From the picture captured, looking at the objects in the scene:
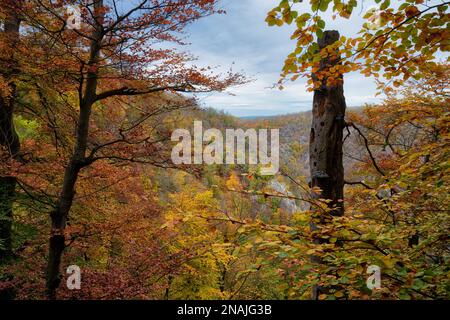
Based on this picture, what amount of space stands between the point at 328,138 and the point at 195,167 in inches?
151

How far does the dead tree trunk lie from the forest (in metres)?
0.01

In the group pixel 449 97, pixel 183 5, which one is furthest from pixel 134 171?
pixel 449 97

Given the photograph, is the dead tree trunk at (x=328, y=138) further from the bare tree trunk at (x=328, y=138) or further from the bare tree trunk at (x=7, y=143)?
the bare tree trunk at (x=7, y=143)

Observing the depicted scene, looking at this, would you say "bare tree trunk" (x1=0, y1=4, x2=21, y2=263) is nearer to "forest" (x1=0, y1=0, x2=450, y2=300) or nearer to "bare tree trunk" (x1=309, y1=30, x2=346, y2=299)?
"forest" (x1=0, y1=0, x2=450, y2=300)

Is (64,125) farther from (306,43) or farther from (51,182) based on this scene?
(306,43)

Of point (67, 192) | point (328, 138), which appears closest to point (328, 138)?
point (328, 138)

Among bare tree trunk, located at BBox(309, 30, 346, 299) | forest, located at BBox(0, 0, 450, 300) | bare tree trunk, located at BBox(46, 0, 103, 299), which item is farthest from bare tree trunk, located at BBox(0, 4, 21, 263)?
bare tree trunk, located at BBox(309, 30, 346, 299)

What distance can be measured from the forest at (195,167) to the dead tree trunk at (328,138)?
1 cm

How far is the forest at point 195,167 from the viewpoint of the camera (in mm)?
2533

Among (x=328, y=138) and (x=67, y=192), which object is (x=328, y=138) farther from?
(x=67, y=192)

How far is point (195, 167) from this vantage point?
6.86m

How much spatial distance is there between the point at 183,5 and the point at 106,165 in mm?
4315

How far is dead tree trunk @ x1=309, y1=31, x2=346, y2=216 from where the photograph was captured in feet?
11.5

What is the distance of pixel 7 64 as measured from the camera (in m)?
6.55
